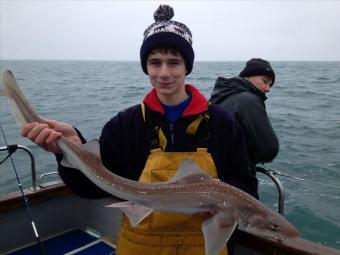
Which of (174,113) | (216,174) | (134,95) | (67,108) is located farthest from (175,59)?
(134,95)

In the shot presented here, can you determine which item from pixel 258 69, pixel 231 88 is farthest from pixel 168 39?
pixel 258 69

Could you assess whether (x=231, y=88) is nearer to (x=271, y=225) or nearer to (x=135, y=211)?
(x=271, y=225)

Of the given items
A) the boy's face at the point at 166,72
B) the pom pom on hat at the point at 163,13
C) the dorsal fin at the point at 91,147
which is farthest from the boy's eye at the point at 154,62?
the dorsal fin at the point at 91,147

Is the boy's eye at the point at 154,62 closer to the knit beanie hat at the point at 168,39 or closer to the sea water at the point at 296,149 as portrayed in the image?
the knit beanie hat at the point at 168,39

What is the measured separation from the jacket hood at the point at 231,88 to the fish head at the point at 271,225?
240 cm

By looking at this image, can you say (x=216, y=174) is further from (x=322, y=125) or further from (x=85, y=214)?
(x=322, y=125)

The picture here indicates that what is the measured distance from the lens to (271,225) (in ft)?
8.17

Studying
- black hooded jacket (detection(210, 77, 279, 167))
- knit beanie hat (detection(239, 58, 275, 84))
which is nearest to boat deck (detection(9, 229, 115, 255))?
black hooded jacket (detection(210, 77, 279, 167))

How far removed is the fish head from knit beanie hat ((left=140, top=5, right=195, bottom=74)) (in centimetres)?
127

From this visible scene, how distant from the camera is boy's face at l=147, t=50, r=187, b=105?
9.39 ft

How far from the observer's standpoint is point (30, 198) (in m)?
4.71

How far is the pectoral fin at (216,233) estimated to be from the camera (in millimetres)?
2434

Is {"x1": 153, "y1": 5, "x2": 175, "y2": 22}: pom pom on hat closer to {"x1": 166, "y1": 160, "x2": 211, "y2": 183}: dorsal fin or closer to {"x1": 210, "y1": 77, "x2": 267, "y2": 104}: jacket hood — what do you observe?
{"x1": 166, "y1": 160, "x2": 211, "y2": 183}: dorsal fin

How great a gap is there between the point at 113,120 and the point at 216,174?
0.90 meters
